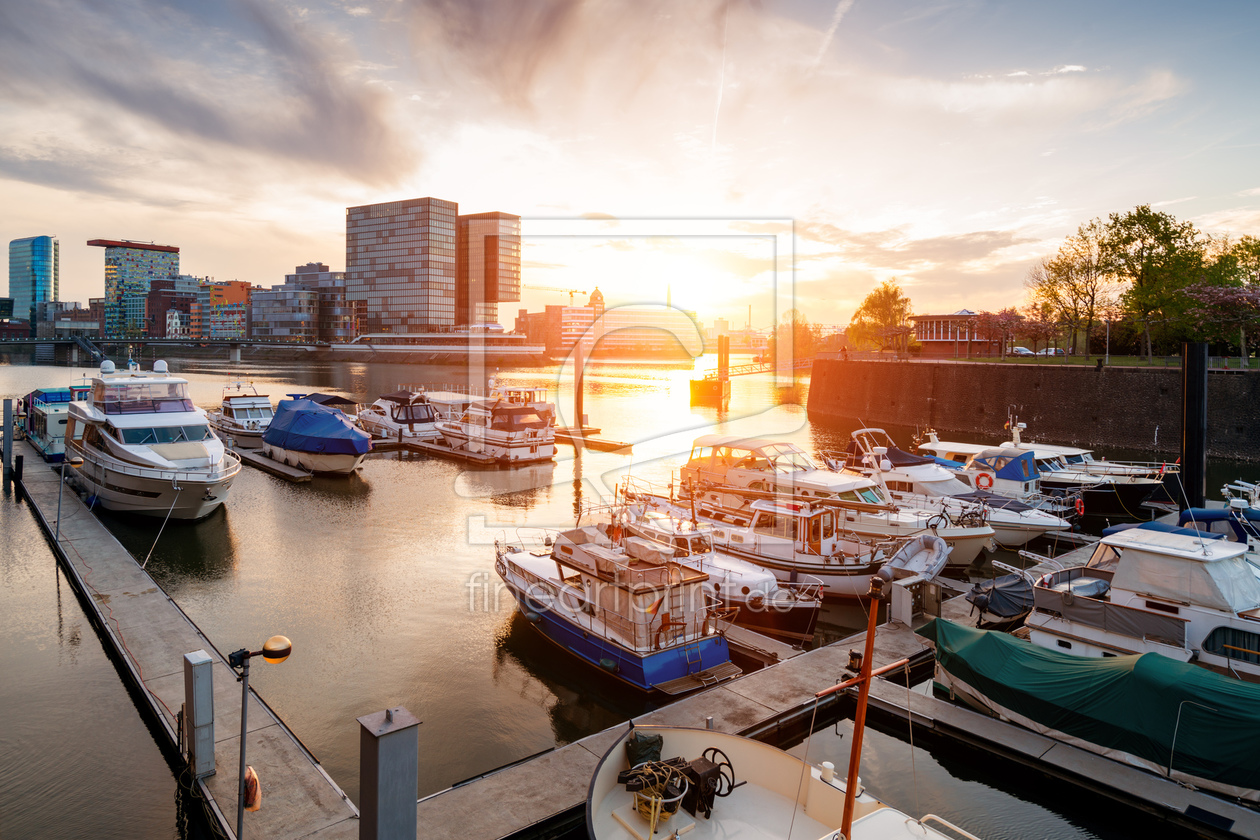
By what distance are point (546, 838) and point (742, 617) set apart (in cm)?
903

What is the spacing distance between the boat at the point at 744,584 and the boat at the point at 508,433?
71.8 feet

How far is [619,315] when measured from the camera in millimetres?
10281

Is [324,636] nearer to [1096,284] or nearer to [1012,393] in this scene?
[1012,393]

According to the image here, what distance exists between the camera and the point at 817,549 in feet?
57.6

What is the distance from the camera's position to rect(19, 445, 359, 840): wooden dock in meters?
8.30

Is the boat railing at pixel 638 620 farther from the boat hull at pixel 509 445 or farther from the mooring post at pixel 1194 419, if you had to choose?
the boat hull at pixel 509 445

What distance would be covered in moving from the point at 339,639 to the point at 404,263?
167808mm

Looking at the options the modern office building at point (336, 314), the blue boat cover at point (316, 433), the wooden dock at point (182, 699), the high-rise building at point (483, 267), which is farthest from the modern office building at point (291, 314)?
the wooden dock at point (182, 699)

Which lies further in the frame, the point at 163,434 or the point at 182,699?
the point at 163,434

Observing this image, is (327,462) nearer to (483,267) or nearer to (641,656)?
(641,656)

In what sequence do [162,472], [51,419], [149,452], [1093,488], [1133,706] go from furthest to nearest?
[51,419]
[1093,488]
[149,452]
[162,472]
[1133,706]

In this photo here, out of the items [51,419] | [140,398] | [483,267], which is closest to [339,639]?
[140,398]

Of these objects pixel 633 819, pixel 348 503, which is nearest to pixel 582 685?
pixel 633 819

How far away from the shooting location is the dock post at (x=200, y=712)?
29.1 feet
